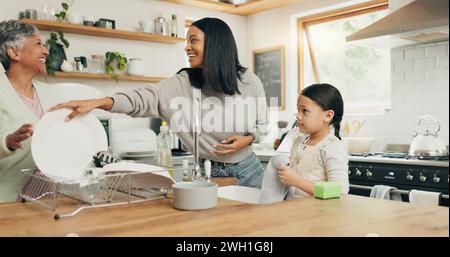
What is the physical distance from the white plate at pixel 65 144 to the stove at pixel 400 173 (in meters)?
2.11

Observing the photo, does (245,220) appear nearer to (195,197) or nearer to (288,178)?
(195,197)

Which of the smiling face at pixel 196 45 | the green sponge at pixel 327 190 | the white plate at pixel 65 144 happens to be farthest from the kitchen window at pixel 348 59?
the white plate at pixel 65 144

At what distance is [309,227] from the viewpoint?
1.10m

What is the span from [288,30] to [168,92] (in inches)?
123

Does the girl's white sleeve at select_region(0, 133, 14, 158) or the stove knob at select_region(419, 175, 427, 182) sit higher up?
the girl's white sleeve at select_region(0, 133, 14, 158)

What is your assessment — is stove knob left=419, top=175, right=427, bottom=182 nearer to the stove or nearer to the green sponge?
the stove

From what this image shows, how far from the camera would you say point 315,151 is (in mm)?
1735

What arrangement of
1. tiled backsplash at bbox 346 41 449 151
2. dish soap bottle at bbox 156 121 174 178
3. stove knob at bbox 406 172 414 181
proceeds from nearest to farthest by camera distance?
dish soap bottle at bbox 156 121 174 178
stove knob at bbox 406 172 414 181
tiled backsplash at bbox 346 41 449 151

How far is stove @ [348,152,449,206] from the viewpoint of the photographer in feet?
9.52

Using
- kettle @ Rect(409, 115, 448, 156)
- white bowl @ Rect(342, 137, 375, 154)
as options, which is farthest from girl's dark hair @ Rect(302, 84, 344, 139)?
white bowl @ Rect(342, 137, 375, 154)

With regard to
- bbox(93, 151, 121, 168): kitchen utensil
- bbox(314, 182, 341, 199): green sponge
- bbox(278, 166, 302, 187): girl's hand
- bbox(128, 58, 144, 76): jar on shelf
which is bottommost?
bbox(314, 182, 341, 199): green sponge

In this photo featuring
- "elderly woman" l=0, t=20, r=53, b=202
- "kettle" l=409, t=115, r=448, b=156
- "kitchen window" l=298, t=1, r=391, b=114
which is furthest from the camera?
"kitchen window" l=298, t=1, r=391, b=114

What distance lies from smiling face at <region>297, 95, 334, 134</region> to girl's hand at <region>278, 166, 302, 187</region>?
35 centimetres
